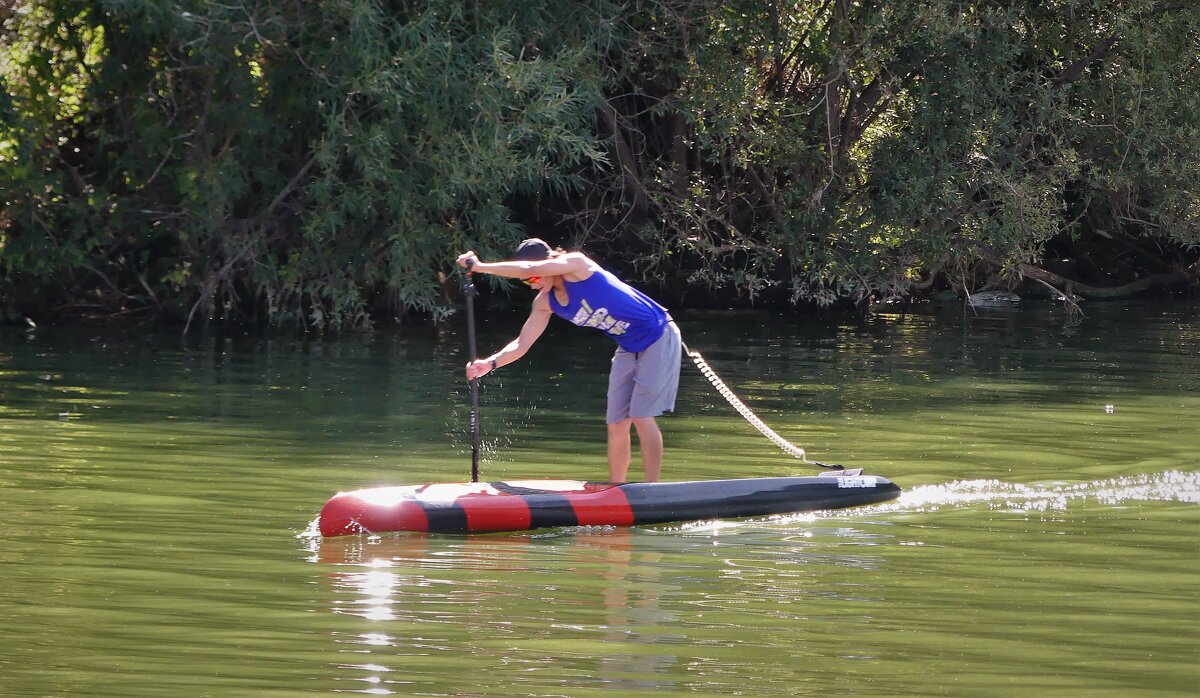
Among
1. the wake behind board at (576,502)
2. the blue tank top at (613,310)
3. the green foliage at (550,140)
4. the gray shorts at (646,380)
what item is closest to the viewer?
the wake behind board at (576,502)

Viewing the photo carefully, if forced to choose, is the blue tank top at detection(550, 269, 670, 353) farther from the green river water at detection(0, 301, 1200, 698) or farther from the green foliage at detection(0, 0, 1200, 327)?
the green foliage at detection(0, 0, 1200, 327)

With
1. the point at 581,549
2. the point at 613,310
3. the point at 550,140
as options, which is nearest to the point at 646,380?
the point at 613,310

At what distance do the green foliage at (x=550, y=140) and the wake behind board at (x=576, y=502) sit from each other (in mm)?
7783

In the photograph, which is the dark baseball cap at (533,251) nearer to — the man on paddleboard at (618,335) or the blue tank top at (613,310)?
the man on paddleboard at (618,335)

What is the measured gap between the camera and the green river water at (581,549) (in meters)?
5.37

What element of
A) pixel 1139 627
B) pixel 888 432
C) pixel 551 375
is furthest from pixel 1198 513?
pixel 551 375

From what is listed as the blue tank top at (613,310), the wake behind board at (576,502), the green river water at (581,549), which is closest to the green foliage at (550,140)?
the green river water at (581,549)

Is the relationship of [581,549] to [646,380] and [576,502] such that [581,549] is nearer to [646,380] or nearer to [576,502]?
[576,502]

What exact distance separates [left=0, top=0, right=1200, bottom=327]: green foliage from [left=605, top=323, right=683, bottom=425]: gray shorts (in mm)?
7194

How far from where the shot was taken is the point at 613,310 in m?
8.70

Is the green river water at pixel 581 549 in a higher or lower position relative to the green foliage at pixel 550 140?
lower

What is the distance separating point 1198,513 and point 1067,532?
87 centimetres

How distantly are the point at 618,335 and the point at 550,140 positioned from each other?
7243 millimetres

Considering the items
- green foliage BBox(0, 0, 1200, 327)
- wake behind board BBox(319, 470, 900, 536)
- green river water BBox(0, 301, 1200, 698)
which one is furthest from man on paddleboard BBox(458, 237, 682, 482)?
green foliage BBox(0, 0, 1200, 327)
